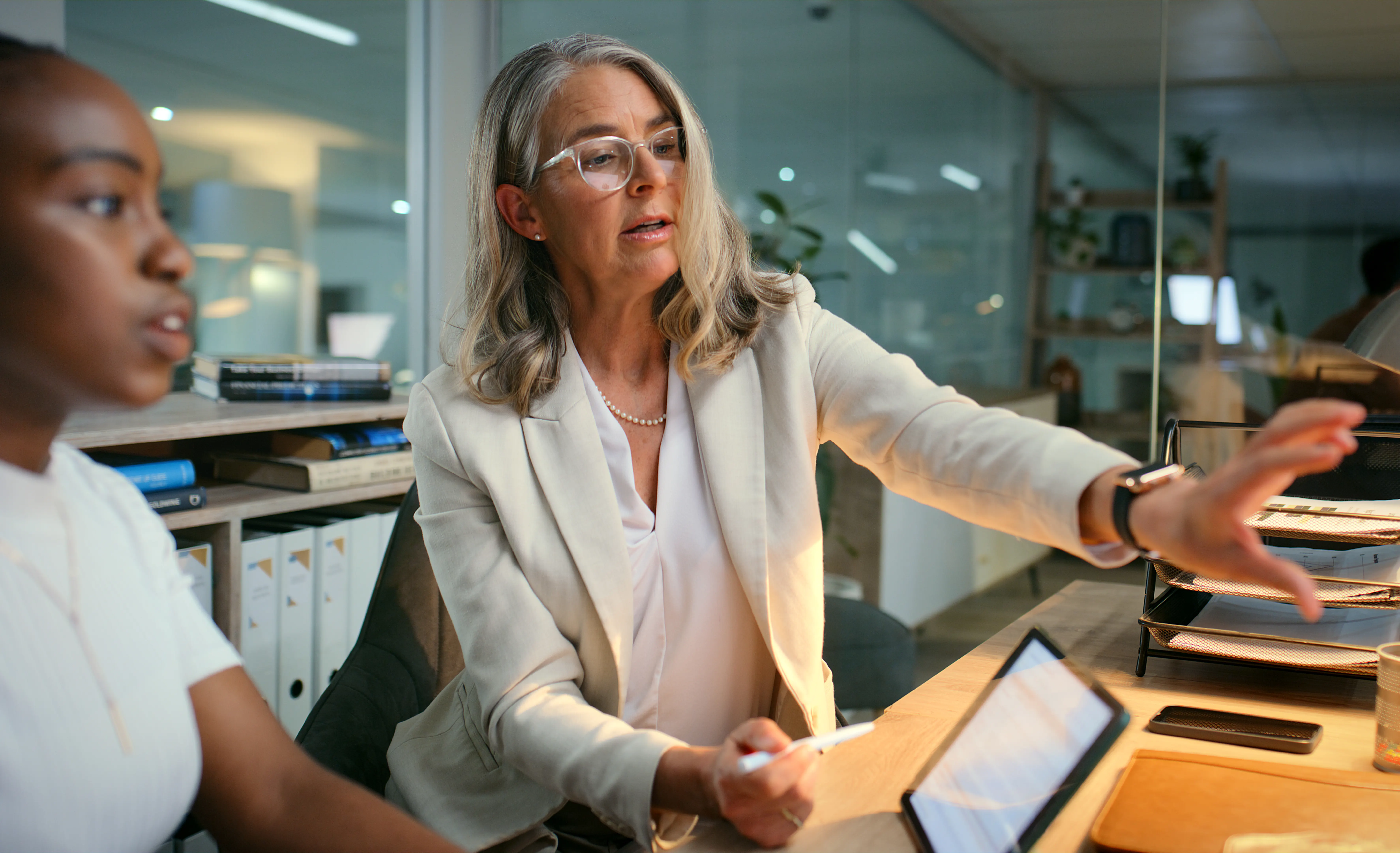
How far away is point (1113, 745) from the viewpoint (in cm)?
76

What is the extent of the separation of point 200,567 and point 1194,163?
2369 millimetres

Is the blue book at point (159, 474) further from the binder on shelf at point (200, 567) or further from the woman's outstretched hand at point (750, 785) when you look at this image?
the woman's outstretched hand at point (750, 785)

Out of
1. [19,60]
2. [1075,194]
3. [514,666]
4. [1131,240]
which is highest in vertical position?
[1075,194]

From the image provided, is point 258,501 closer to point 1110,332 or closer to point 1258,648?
point 1258,648

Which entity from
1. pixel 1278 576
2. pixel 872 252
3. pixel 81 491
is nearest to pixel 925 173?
pixel 872 252

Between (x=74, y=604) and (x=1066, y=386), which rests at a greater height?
(x=1066, y=386)

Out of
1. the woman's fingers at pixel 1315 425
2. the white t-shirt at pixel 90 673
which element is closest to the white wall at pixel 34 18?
the white t-shirt at pixel 90 673

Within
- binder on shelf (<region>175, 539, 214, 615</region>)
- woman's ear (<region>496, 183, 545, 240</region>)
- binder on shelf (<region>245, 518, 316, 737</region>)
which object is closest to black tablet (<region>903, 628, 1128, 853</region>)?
woman's ear (<region>496, 183, 545, 240</region>)

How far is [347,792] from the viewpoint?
744 mm

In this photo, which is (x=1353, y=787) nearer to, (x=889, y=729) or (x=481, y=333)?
(x=889, y=729)

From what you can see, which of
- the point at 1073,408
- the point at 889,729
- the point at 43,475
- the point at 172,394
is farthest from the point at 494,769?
the point at 1073,408

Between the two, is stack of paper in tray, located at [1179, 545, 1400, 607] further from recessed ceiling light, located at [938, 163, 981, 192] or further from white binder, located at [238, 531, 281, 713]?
recessed ceiling light, located at [938, 163, 981, 192]

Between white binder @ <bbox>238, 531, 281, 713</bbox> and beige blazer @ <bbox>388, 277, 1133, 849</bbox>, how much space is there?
840mm

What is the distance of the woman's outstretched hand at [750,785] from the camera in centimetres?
81
